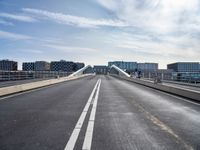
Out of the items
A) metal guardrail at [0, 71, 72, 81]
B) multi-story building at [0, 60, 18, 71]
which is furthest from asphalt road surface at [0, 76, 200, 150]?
multi-story building at [0, 60, 18, 71]

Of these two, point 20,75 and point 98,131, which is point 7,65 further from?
point 98,131

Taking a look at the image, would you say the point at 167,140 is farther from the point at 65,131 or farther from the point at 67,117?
the point at 67,117

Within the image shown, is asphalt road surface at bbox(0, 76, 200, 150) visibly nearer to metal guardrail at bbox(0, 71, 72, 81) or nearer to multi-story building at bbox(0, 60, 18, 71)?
metal guardrail at bbox(0, 71, 72, 81)

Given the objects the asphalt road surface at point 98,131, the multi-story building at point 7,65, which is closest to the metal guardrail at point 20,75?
the asphalt road surface at point 98,131

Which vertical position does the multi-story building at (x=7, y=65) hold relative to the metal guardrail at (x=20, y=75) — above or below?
above

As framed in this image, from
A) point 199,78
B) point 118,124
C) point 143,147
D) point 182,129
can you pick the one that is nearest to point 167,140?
point 143,147

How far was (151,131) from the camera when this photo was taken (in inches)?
260

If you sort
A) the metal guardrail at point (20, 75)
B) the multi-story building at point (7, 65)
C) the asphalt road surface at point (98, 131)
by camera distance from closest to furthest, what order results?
1. the asphalt road surface at point (98, 131)
2. the metal guardrail at point (20, 75)
3. the multi-story building at point (7, 65)

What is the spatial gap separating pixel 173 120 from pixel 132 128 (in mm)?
1991

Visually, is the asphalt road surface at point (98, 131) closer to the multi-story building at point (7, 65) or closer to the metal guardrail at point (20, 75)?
the metal guardrail at point (20, 75)

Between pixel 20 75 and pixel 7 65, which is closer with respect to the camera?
pixel 20 75

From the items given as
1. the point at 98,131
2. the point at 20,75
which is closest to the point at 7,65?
the point at 20,75

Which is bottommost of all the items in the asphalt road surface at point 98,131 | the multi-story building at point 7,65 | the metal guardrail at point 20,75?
the asphalt road surface at point 98,131

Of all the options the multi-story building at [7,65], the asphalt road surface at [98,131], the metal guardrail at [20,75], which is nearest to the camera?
the asphalt road surface at [98,131]
